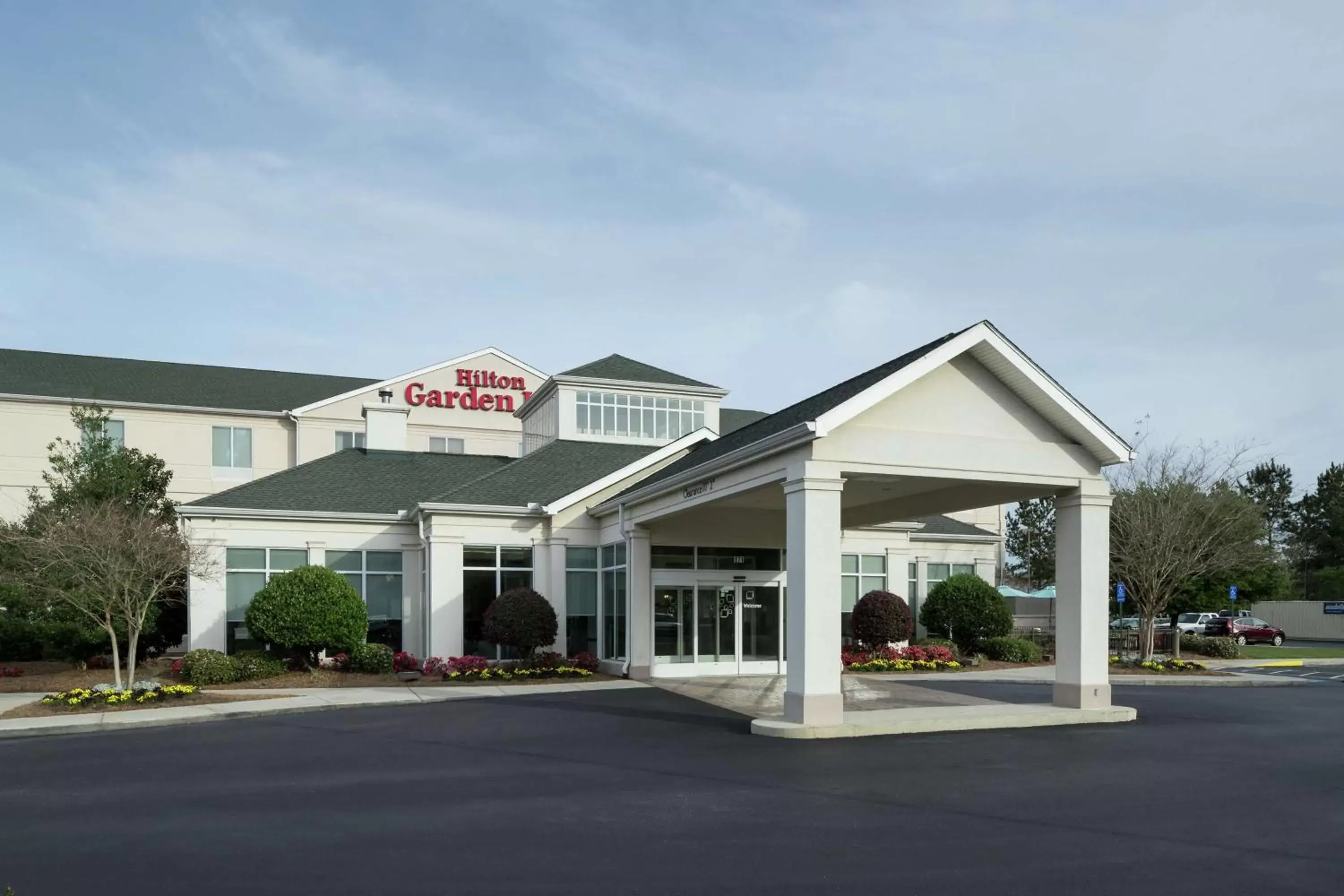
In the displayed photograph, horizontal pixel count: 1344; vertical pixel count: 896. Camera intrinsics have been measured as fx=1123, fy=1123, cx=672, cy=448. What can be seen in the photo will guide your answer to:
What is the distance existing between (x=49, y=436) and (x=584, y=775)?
117 ft

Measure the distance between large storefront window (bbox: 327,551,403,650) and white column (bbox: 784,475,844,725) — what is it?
14.1 m

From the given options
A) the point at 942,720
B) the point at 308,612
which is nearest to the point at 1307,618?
the point at 942,720

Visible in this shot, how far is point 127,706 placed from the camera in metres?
20.6

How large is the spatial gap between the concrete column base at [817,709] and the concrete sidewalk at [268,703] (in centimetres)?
759

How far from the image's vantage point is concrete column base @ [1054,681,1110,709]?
59.4ft

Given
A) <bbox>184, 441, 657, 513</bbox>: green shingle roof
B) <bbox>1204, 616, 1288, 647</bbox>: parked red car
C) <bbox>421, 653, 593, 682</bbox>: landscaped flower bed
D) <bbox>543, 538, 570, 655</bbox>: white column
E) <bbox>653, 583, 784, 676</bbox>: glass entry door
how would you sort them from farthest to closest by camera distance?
1. <bbox>1204, 616, 1288, 647</bbox>: parked red car
2. <bbox>184, 441, 657, 513</bbox>: green shingle roof
3. <bbox>543, 538, 570, 655</bbox>: white column
4. <bbox>653, 583, 784, 676</bbox>: glass entry door
5. <bbox>421, 653, 593, 682</bbox>: landscaped flower bed

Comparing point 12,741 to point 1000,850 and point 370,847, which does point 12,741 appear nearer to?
point 370,847

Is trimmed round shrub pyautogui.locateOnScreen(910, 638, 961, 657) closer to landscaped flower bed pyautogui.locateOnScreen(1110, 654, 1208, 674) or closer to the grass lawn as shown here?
landscaped flower bed pyautogui.locateOnScreen(1110, 654, 1208, 674)

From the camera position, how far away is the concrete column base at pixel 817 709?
16.2 meters

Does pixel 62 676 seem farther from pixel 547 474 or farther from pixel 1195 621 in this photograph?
pixel 1195 621

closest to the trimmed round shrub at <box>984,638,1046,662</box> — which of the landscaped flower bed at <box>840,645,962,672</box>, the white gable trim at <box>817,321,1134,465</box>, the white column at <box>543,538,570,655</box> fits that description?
the landscaped flower bed at <box>840,645,962,672</box>

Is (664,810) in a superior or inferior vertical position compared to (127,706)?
superior

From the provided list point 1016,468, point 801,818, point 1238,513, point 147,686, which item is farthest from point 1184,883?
point 1238,513

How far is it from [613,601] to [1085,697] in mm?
12292
